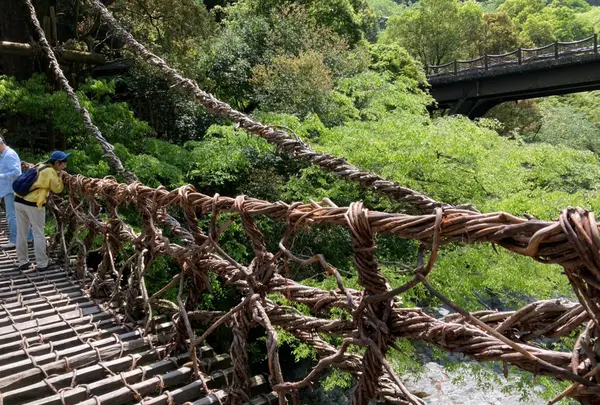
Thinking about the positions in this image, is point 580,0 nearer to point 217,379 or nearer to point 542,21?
point 542,21

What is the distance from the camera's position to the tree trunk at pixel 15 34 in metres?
9.54

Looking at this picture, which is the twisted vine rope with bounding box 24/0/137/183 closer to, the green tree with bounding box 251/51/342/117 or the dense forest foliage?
the dense forest foliage

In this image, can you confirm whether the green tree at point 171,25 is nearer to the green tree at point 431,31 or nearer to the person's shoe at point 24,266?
the person's shoe at point 24,266

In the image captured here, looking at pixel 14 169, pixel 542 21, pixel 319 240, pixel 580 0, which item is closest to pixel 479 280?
pixel 319 240

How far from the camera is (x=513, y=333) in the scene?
117 centimetres

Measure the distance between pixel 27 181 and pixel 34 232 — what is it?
0.44 meters

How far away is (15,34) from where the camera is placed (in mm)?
9656

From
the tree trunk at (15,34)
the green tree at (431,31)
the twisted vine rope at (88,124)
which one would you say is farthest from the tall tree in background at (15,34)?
the green tree at (431,31)

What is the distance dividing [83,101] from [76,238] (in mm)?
4562

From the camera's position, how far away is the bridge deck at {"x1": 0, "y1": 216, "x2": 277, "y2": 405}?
214 cm

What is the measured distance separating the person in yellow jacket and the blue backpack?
16mm

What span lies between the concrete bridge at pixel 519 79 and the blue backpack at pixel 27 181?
1834 cm

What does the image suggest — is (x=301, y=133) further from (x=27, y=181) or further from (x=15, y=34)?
(x=15, y=34)

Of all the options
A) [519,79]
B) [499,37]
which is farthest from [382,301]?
[499,37]
